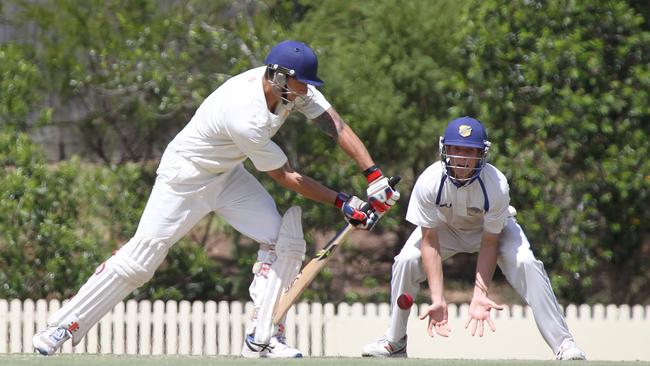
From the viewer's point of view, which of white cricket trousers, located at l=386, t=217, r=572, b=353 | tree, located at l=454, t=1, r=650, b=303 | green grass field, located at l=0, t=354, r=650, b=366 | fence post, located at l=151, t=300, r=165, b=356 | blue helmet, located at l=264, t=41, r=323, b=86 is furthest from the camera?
tree, located at l=454, t=1, r=650, b=303

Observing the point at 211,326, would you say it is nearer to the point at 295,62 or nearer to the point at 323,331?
the point at 323,331

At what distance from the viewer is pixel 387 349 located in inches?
305

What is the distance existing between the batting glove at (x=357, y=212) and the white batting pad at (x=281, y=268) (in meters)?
0.24

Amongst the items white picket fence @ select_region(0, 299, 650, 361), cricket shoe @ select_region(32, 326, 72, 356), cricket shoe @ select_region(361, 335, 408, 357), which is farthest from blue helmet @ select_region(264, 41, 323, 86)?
white picket fence @ select_region(0, 299, 650, 361)

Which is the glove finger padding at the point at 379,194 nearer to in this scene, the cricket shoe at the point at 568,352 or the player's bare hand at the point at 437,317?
the player's bare hand at the point at 437,317

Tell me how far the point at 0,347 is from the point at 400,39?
12.8 ft

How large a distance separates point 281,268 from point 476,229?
1.07 meters

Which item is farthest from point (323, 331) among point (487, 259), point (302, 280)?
point (487, 259)

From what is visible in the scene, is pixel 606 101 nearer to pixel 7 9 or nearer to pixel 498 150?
pixel 498 150

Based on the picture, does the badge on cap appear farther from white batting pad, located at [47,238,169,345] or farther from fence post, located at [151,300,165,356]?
fence post, located at [151,300,165,356]

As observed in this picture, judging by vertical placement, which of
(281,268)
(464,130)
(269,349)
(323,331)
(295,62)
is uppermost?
(295,62)

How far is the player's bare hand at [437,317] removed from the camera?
7.10 metres

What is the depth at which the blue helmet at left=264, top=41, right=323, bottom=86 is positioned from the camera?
695cm

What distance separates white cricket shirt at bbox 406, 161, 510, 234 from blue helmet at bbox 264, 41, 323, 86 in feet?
2.59
